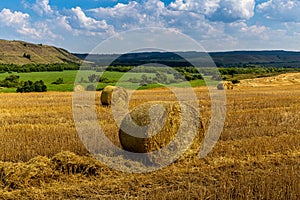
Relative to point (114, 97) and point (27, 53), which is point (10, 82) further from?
point (27, 53)

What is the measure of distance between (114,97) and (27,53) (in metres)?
130

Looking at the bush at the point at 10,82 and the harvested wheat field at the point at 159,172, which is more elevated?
the bush at the point at 10,82

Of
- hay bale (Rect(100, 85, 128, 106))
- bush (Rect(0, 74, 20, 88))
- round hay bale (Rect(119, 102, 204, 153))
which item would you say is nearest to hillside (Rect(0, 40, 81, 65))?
bush (Rect(0, 74, 20, 88))

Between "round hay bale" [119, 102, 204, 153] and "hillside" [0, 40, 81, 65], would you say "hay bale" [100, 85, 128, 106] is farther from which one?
"hillside" [0, 40, 81, 65]

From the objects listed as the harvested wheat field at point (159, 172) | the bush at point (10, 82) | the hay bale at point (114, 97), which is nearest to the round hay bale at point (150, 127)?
the harvested wheat field at point (159, 172)

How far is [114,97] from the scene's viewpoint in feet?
65.6

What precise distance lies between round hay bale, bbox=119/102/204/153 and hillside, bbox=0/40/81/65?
391 feet

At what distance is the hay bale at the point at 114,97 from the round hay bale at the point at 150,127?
11058 mm

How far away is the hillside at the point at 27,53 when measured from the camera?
12600 centimetres

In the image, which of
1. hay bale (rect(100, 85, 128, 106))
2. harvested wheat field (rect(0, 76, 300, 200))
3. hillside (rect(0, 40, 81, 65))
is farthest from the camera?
hillside (rect(0, 40, 81, 65))

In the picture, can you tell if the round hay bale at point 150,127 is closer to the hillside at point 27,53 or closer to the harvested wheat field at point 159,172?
the harvested wheat field at point 159,172

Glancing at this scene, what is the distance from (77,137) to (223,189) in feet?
17.7

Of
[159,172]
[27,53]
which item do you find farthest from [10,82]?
[27,53]

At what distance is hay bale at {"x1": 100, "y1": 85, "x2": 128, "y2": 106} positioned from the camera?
2000 centimetres
